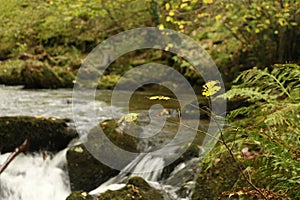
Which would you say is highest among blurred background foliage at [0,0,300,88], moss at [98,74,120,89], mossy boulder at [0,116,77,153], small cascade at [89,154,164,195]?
blurred background foliage at [0,0,300,88]

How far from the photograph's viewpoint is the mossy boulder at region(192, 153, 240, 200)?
3.58m

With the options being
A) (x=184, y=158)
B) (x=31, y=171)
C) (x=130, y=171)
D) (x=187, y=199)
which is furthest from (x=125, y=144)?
(x=187, y=199)

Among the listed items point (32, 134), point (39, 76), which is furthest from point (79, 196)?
point (39, 76)

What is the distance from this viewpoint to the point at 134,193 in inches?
142

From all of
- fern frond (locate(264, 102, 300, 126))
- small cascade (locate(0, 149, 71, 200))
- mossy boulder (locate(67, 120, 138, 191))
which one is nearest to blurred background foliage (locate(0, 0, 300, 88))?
mossy boulder (locate(67, 120, 138, 191))

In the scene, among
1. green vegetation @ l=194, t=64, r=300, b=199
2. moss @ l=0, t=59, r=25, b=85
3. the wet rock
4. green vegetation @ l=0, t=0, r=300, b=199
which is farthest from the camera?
moss @ l=0, t=59, r=25, b=85

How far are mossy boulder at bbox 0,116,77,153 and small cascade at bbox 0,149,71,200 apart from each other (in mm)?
148

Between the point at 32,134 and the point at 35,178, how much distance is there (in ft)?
2.09

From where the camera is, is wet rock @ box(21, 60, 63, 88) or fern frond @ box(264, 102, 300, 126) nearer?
fern frond @ box(264, 102, 300, 126)

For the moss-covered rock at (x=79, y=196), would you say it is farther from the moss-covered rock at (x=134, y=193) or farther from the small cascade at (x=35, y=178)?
the small cascade at (x=35, y=178)

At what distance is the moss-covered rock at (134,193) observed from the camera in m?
3.55

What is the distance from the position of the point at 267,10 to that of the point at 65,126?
4.50m

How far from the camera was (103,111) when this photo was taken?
7383mm

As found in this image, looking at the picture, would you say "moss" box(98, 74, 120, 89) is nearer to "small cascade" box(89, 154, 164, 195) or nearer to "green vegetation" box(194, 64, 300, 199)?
"small cascade" box(89, 154, 164, 195)
